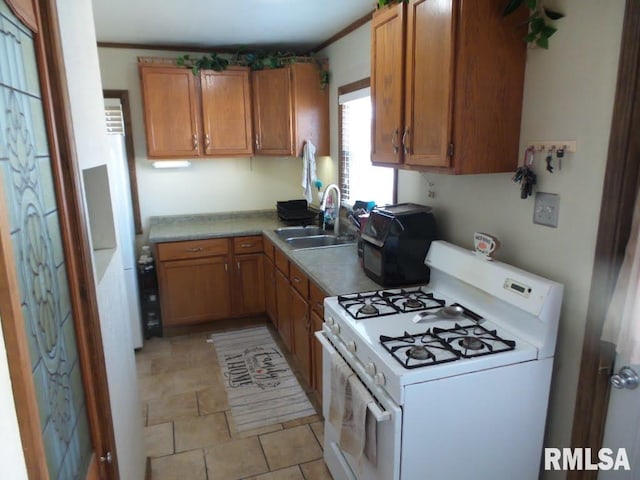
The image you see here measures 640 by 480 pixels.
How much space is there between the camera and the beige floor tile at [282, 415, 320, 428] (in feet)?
8.60

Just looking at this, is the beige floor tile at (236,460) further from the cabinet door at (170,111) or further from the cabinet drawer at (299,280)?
the cabinet door at (170,111)

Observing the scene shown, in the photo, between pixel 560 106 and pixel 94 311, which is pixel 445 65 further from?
pixel 94 311

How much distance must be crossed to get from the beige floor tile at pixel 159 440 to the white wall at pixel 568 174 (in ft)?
6.38

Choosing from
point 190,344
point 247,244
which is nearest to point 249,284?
point 247,244

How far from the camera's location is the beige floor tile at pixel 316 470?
2207mm

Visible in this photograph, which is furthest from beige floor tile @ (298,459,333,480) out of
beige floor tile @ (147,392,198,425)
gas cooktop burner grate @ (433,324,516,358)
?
gas cooktop burner grate @ (433,324,516,358)

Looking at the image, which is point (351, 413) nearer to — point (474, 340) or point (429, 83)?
point (474, 340)

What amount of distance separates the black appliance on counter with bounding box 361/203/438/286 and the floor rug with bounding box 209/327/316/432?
1.13 meters

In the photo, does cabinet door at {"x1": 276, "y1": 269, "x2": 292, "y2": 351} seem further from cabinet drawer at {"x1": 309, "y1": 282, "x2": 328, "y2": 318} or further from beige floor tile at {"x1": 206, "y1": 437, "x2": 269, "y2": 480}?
beige floor tile at {"x1": 206, "y1": 437, "x2": 269, "y2": 480}

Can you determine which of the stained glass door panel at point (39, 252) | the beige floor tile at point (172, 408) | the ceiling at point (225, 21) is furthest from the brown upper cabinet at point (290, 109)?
the stained glass door panel at point (39, 252)

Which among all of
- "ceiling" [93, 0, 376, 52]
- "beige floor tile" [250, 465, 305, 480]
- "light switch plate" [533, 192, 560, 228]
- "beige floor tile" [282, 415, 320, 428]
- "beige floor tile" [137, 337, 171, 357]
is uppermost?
"ceiling" [93, 0, 376, 52]

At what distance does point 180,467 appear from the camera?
229cm

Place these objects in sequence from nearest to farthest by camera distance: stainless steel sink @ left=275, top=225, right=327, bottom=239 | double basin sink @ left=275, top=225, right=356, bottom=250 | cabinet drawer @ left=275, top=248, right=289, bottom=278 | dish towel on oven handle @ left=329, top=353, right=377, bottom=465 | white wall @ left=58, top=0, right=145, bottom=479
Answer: white wall @ left=58, top=0, right=145, bottom=479, dish towel on oven handle @ left=329, top=353, right=377, bottom=465, cabinet drawer @ left=275, top=248, right=289, bottom=278, double basin sink @ left=275, top=225, right=356, bottom=250, stainless steel sink @ left=275, top=225, right=327, bottom=239

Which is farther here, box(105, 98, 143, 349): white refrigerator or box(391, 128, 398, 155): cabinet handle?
box(105, 98, 143, 349): white refrigerator
